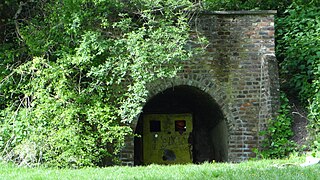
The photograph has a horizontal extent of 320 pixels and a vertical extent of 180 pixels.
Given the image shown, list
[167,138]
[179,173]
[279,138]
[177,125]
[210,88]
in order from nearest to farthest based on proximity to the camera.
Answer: [179,173] < [279,138] < [210,88] < [167,138] < [177,125]

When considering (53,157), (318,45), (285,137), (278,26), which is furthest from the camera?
(278,26)

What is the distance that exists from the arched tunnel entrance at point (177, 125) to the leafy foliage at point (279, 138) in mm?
1991

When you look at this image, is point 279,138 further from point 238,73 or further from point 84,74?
point 84,74

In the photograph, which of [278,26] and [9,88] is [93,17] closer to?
[9,88]

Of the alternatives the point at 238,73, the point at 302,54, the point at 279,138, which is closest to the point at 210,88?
the point at 238,73

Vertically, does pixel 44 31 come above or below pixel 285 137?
above

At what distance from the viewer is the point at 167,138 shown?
14.2 m

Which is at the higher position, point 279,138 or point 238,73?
point 238,73

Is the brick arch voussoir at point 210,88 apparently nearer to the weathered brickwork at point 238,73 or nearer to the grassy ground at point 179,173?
the weathered brickwork at point 238,73

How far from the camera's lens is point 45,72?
34.9 ft

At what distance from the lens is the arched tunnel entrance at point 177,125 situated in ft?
45.3

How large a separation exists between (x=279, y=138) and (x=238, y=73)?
5.66 ft

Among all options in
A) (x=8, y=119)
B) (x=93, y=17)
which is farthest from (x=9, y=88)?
(x=93, y=17)

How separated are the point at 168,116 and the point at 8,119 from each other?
16.7ft
